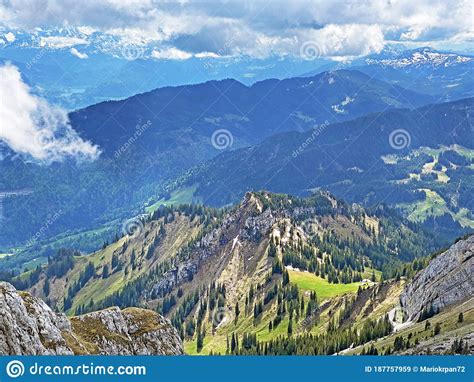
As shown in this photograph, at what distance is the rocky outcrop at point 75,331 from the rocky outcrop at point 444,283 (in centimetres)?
7363

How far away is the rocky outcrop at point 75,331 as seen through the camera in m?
75.4

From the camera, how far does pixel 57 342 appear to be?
8250 cm

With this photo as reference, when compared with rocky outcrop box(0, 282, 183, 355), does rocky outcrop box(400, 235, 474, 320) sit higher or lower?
higher

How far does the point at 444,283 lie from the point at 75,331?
102068mm

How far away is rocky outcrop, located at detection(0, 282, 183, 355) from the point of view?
7538cm

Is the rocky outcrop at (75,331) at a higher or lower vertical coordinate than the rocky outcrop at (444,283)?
lower

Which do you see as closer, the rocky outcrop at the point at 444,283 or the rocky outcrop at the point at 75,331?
the rocky outcrop at the point at 75,331

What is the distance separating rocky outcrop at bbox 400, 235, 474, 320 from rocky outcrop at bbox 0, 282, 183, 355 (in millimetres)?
73626

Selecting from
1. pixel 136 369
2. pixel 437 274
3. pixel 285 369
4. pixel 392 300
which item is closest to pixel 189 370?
pixel 136 369

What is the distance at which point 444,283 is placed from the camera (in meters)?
158

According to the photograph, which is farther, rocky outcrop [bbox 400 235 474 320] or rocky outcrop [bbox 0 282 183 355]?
rocky outcrop [bbox 400 235 474 320]

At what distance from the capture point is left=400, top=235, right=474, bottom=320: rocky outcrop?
490 ft

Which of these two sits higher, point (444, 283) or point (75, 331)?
point (444, 283)

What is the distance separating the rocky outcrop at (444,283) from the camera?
149 metres
